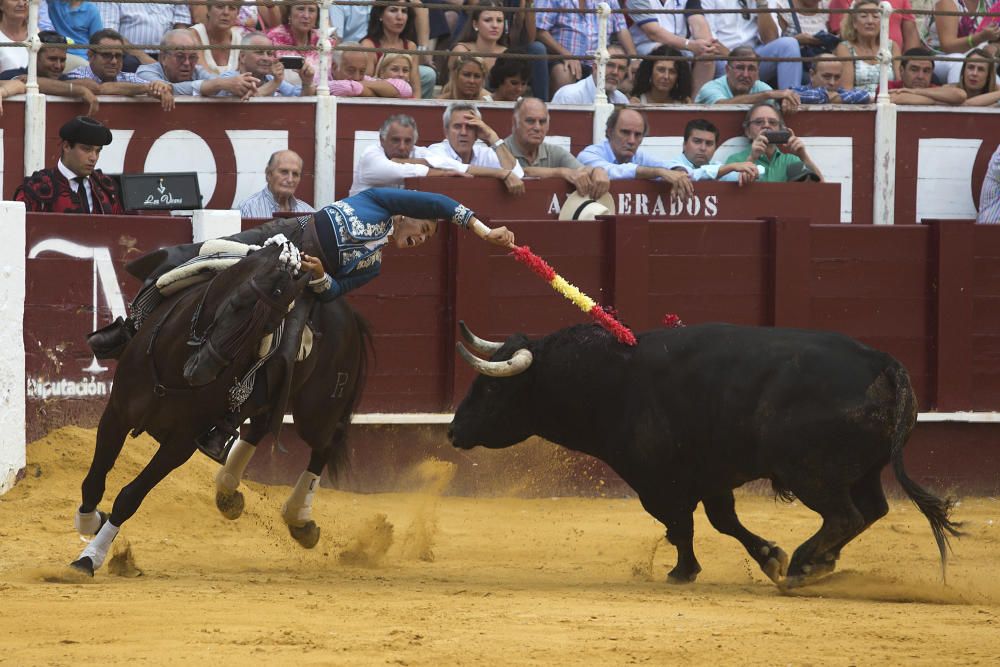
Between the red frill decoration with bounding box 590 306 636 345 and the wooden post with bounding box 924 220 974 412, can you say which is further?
the wooden post with bounding box 924 220 974 412

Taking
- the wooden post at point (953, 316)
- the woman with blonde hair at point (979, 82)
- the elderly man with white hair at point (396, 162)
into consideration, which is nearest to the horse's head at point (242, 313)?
the elderly man with white hair at point (396, 162)

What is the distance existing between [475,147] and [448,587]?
421 cm

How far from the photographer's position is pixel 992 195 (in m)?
11.1

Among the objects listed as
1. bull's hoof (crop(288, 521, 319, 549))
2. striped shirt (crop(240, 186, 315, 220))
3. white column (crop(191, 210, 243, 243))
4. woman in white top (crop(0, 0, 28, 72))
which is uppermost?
woman in white top (crop(0, 0, 28, 72))

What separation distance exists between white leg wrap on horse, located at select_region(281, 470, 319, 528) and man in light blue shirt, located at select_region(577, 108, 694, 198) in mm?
3479

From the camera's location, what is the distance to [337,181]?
34.8 feet

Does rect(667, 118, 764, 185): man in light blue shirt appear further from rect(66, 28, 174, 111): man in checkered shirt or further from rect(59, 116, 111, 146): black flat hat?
rect(59, 116, 111, 146): black flat hat

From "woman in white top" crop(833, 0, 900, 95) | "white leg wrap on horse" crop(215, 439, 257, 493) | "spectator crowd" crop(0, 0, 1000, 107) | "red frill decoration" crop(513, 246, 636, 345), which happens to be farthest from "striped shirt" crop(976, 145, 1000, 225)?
"white leg wrap on horse" crop(215, 439, 257, 493)

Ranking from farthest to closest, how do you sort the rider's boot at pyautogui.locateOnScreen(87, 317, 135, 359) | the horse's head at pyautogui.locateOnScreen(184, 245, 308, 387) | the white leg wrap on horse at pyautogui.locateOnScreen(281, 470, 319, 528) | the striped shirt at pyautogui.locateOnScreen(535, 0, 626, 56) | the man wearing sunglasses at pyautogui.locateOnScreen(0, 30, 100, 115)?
the striped shirt at pyautogui.locateOnScreen(535, 0, 626, 56) → the man wearing sunglasses at pyautogui.locateOnScreen(0, 30, 100, 115) → the white leg wrap on horse at pyautogui.locateOnScreen(281, 470, 319, 528) → the rider's boot at pyautogui.locateOnScreen(87, 317, 135, 359) → the horse's head at pyautogui.locateOnScreen(184, 245, 308, 387)

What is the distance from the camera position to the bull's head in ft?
23.7

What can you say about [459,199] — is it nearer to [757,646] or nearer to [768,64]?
[768,64]

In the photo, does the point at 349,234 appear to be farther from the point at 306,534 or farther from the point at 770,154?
the point at 770,154

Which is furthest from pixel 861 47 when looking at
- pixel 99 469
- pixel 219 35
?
pixel 99 469

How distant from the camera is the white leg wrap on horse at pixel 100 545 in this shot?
21.1 ft
